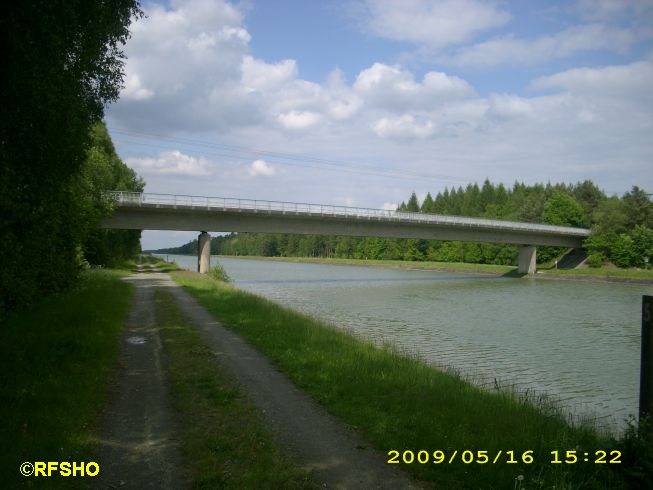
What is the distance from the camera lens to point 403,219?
61.8 metres

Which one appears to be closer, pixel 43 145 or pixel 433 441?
pixel 433 441

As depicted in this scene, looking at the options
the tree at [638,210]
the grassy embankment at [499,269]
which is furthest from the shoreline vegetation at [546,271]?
the tree at [638,210]

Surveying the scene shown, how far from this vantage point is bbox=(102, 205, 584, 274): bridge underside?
155 feet

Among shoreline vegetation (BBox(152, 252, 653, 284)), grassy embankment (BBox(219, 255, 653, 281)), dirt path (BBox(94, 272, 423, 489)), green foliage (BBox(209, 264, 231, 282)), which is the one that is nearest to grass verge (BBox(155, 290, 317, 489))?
dirt path (BBox(94, 272, 423, 489))

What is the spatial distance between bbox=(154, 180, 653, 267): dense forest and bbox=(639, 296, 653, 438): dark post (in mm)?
79098

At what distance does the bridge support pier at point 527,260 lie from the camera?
79.4 metres

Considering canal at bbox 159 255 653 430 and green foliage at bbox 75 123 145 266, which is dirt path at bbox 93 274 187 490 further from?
green foliage at bbox 75 123 145 266

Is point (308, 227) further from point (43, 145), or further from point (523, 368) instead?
point (43, 145)

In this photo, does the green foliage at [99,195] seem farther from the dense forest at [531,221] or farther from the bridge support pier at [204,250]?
the dense forest at [531,221]

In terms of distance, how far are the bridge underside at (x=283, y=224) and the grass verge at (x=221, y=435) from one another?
38.6 meters

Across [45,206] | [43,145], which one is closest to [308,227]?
[45,206]

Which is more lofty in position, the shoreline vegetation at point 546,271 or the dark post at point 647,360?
the dark post at point 647,360

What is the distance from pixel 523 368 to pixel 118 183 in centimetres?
5587

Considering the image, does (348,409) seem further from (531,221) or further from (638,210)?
(531,221)
